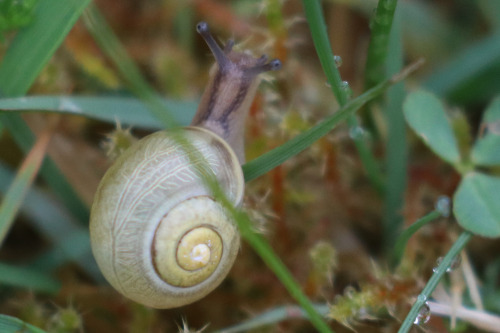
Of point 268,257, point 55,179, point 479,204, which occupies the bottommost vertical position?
point 268,257

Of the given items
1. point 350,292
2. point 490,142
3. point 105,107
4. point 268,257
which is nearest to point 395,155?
point 490,142

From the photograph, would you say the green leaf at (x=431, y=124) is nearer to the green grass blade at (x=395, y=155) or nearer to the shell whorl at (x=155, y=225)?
the green grass blade at (x=395, y=155)

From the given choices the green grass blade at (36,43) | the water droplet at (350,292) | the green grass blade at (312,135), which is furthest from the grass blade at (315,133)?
the green grass blade at (36,43)

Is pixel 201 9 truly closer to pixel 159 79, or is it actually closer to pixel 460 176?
pixel 159 79

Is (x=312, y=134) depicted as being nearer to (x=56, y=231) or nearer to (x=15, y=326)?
(x=15, y=326)

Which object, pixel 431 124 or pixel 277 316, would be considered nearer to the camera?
pixel 277 316

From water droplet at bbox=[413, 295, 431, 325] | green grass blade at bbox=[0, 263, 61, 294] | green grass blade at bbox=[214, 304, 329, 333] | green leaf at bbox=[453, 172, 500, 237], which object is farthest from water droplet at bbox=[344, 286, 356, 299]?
green grass blade at bbox=[0, 263, 61, 294]
